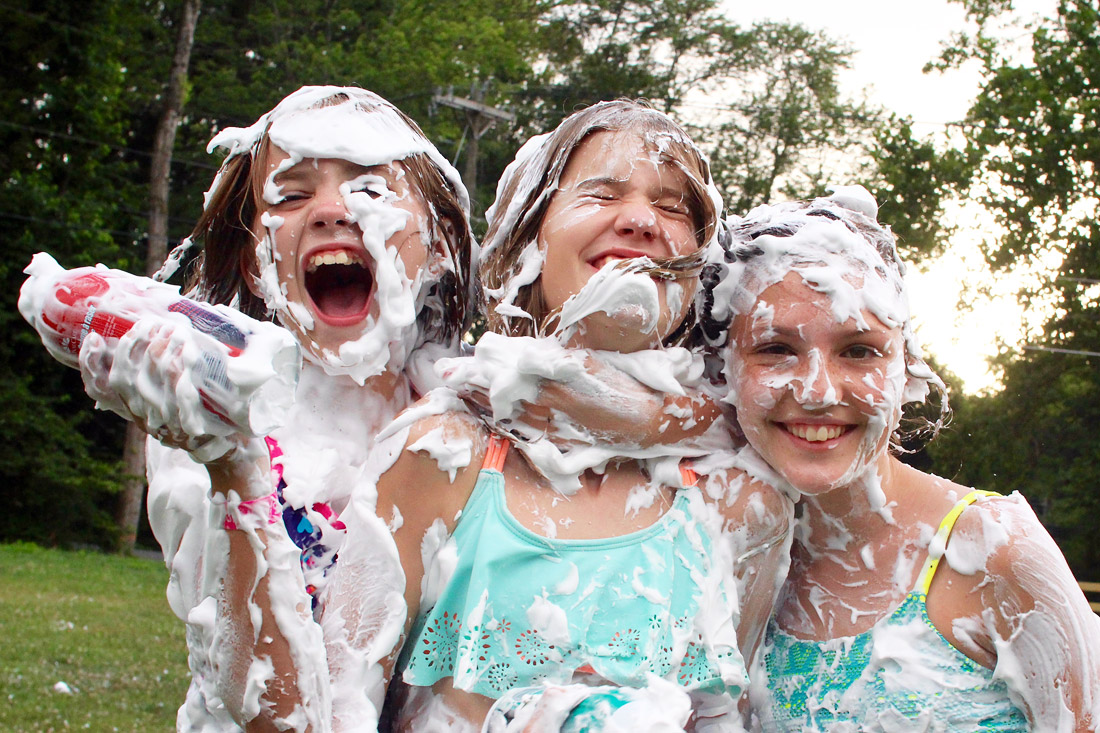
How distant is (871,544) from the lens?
2.47 m

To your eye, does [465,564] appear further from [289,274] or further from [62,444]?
[62,444]

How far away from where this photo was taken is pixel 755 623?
244 cm

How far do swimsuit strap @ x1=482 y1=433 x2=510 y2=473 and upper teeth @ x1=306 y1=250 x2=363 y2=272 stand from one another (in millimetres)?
554

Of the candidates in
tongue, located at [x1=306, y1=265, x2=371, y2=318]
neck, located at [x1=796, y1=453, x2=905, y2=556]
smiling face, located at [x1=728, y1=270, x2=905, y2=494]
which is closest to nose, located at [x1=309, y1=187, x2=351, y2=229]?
tongue, located at [x1=306, y1=265, x2=371, y2=318]

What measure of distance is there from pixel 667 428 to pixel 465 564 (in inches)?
19.3

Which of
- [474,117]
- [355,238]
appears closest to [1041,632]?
[355,238]

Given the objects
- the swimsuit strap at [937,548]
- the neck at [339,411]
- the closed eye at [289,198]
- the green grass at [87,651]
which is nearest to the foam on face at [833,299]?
the swimsuit strap at [937,548]

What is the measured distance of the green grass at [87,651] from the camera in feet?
23.2

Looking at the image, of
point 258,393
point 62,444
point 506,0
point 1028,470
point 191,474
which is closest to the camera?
point 258,393

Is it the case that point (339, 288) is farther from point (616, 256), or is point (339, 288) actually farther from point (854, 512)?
point (854, 512)

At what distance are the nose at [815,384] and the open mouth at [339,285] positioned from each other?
966mm

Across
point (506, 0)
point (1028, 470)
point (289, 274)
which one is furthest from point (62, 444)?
point (289, 274)

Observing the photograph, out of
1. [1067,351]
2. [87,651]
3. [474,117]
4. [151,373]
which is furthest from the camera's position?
[1067,351]

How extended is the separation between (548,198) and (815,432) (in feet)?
2.42
